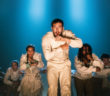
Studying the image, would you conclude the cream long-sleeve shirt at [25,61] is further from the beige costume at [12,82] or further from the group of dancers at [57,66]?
the beige costume at [12,82]

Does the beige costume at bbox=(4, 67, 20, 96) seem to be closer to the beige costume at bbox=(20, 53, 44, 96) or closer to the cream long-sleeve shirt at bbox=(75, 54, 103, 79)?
the beige costume at bbox=(20, 53, 44, 96)

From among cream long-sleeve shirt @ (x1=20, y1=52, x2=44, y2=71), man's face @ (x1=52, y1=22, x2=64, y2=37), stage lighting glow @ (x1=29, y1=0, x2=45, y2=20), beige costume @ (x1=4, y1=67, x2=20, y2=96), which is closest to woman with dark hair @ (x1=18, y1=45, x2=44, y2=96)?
cream long-sleeve shirt @ (x1=20, y1=52, x2=44, y2=71)

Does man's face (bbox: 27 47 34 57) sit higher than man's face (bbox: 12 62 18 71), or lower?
higher

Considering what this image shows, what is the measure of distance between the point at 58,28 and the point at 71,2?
4.00 meters

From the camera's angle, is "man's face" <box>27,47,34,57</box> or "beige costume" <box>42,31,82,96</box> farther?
"man's face" <box>27,47,34,57</box>

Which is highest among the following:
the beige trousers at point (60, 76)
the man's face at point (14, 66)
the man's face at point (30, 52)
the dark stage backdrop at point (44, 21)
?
the dark stage backdrop at point (44, 21)

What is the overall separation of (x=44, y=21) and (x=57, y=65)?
14.5ft

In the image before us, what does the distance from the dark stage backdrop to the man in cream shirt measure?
3.99m

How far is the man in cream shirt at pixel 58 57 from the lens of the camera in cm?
221

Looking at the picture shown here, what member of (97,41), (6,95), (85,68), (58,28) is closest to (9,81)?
(6,95)

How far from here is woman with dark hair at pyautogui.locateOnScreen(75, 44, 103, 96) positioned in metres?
2.73

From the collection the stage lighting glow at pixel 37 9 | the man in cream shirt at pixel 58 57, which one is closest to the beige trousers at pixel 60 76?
the man in cream shirt at pixel 58 57

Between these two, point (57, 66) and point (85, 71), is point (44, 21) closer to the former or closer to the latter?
point (85, 71)

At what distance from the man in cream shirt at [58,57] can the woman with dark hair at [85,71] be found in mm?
542
